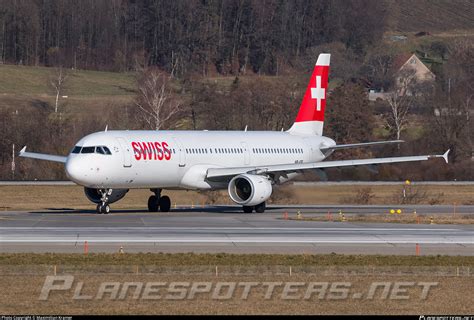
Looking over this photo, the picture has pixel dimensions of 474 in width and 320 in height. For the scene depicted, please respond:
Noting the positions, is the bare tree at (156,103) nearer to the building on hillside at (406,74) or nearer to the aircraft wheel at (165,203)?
the building on hillside at (406,74)

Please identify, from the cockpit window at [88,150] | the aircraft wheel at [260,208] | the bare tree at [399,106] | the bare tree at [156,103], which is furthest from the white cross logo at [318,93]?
the bare tree at [399,106]

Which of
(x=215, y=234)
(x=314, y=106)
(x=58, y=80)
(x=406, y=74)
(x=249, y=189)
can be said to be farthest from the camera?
(x=406, y=74)

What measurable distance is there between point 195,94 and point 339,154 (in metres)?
20.8

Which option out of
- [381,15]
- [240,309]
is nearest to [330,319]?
[240,309]

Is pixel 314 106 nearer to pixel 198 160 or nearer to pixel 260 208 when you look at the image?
pixel 260 208

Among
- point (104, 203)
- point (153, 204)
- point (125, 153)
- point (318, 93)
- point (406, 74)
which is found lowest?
point (153, 204)

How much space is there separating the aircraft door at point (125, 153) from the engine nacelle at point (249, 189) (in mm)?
5230

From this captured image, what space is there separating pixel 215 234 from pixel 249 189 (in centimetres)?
1334

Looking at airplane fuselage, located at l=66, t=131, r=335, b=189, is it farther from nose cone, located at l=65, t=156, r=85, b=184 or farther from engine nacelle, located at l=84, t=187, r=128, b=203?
engine nacelle, located at l=84, t=187, r=128, b=203

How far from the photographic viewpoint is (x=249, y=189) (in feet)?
174

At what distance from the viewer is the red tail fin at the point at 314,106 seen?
61.6m

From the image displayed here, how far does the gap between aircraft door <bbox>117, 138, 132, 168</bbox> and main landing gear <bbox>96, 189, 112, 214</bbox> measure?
74.1 inches

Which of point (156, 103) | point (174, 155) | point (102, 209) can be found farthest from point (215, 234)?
point (156, 103)

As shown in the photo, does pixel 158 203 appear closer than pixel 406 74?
Yes
